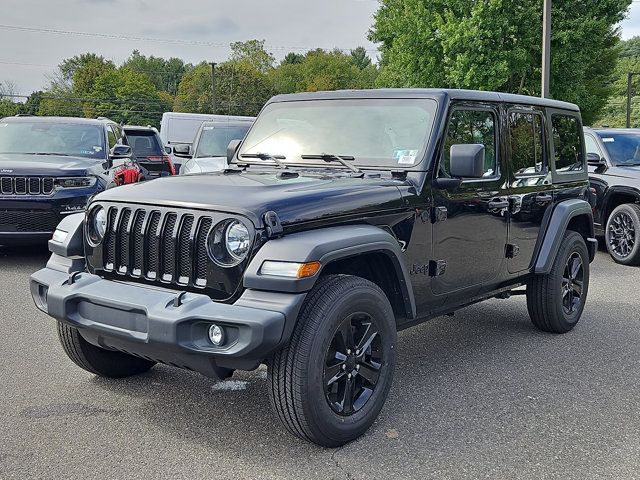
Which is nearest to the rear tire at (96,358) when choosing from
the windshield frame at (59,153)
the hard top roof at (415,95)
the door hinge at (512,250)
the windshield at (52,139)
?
the hard top roof at (415,95)

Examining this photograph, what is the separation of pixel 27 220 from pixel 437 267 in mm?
5579

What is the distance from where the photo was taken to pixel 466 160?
4.00 meters

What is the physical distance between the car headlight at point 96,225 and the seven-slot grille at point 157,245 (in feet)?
0.30

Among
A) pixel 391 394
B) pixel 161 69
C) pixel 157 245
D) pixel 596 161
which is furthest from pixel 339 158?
pixel 161 69

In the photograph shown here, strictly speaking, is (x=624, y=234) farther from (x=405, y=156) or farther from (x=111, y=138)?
(x=111, y=138)

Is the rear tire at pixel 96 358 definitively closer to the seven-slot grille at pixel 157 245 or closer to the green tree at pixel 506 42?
the seven-slot grille at pixel 157 245

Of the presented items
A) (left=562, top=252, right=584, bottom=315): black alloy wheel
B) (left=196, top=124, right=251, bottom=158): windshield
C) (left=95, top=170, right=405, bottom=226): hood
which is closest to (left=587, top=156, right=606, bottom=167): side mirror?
(left=562, top=252, right=584, bottom=315): black alloy wheel

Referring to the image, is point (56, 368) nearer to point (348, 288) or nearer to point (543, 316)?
point (348, 288)

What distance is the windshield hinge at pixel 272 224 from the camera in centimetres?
318

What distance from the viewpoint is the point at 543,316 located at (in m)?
5.49

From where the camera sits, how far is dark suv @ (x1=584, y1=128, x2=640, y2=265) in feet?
29.5

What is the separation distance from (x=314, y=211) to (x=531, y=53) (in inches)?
1015

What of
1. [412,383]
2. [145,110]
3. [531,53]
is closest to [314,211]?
[412,383]

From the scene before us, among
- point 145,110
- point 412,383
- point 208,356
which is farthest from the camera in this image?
point 145,110
